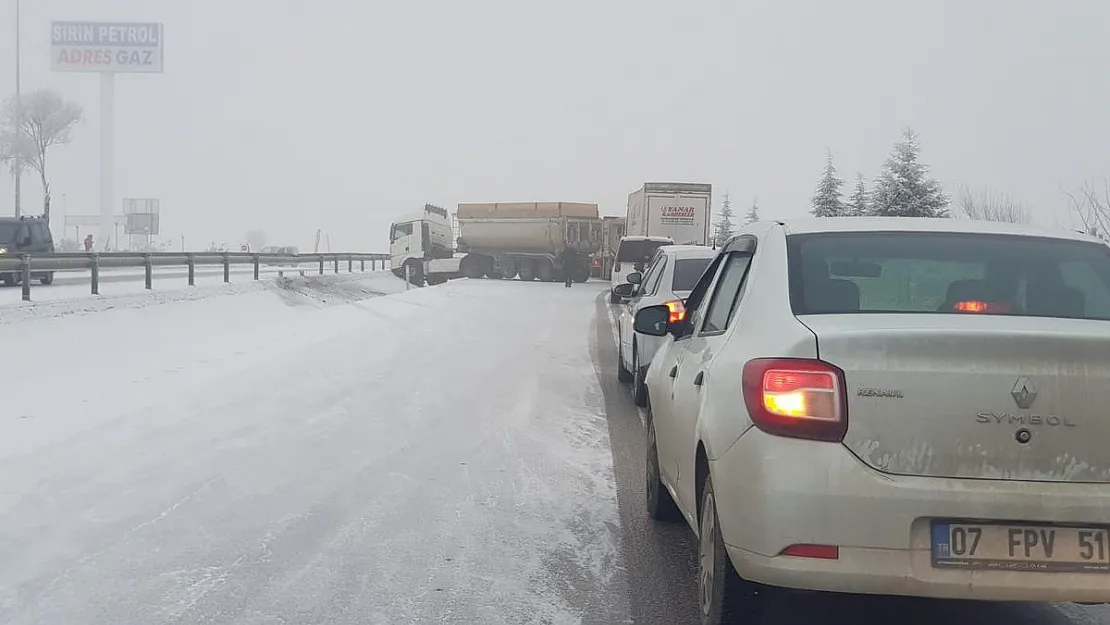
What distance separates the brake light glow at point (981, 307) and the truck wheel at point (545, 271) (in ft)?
134

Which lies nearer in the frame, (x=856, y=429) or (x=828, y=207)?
(x=856, y=429)

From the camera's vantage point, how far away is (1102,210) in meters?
27.5

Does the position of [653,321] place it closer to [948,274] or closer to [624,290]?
[948,274]

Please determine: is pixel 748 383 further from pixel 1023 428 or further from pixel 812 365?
pixel 1023 428

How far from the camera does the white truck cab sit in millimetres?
42188

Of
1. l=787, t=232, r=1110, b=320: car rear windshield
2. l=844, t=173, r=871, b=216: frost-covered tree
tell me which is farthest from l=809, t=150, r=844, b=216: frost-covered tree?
l=787, t=232, r=1110, b=320: car rear windshield

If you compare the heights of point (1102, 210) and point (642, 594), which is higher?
point (1102, 210)

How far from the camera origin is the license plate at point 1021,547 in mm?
3514

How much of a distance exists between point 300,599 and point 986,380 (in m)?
3.06

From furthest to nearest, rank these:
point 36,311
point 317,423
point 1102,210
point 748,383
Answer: point 1102,210 < point 36,311 < point 317,423 < point 748,383

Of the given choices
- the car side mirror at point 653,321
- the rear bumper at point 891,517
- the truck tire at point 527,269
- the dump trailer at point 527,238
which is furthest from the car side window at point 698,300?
the truck tire at point 527,269

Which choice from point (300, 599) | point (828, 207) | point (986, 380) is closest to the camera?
point (986, 380)

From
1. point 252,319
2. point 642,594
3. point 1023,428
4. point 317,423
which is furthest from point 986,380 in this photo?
point 252,319

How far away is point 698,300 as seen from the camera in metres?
5.82
